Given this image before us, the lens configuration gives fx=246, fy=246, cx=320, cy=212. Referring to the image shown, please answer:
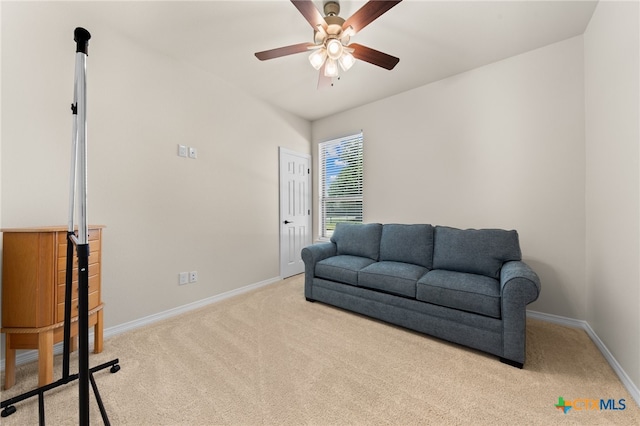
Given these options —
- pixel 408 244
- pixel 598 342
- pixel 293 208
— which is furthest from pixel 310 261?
pixel 598 342

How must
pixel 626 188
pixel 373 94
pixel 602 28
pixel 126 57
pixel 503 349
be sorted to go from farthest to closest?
pixel 373 94
pixel 126 57
pixel 602 28
pixel 503 349
pixel 626 188

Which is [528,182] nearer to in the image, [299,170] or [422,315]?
[422,315]

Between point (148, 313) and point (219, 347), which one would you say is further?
→ point (148, 313)

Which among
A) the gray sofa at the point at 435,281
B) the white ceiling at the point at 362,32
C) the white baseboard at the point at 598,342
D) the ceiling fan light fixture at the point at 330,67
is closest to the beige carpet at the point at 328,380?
A: the white baseboard at the point at 598,342

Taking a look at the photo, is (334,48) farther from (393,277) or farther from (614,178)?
(614,178)

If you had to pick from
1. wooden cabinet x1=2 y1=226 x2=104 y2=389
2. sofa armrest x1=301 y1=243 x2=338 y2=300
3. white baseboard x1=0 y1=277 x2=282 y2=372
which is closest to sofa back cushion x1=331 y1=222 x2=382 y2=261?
sofa armrest x1=301 y1=243 x2=338 y2=300

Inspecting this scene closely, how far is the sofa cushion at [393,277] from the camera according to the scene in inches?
89.2

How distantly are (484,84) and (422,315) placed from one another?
2620 mm

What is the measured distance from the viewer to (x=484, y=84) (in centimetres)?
279

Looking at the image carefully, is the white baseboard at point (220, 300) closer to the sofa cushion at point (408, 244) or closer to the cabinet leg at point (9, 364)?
the cabinet leg at point (9, 364)

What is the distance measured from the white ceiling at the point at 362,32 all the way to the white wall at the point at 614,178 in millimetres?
441

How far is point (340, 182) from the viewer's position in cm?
420

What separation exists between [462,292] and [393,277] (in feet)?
1.92

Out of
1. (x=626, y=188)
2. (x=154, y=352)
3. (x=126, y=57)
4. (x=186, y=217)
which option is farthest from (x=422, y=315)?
(x=126, y=57)
